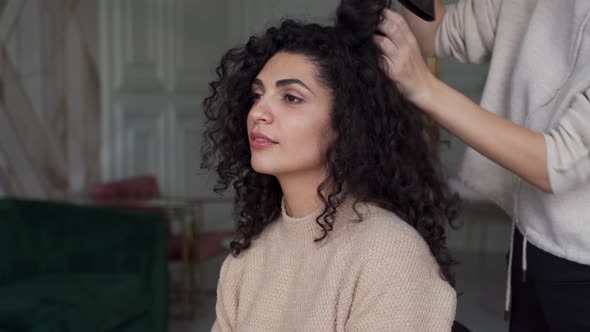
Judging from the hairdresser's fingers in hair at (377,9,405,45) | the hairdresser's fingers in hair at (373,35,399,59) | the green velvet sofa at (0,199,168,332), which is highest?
the hairdresser's fingers in hair at (377,9,405,45)

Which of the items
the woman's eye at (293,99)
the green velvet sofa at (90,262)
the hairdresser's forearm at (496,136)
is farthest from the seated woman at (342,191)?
the green velvet sofa at (90,262)

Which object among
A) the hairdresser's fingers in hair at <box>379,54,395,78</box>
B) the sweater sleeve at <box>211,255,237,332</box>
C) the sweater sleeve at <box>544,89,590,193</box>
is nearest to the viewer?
the sweater sleeve at <box>544,89,590,193</box>

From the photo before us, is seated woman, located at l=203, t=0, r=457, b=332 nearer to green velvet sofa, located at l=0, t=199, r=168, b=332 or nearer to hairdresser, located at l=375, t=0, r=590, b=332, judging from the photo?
hairdresser, located at l=375, t=0, r=590, b=332

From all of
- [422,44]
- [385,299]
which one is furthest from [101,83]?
[385,299]

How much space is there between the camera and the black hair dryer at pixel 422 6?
99 cm

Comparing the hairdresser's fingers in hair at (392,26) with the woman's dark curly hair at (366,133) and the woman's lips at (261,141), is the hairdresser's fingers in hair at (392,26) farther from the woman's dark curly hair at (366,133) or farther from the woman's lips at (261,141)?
the woman's lips at (261,141)

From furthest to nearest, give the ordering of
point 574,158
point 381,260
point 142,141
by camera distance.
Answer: point 142,141
point 381,260
point 574,158

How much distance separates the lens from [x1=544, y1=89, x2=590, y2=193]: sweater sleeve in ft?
3.11

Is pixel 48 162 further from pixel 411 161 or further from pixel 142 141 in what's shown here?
pixel 411 161

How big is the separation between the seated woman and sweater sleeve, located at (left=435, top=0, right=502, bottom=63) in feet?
0.56

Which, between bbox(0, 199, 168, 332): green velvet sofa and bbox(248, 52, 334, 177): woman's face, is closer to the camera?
bbox(248, 52, 334, 177): woman's face

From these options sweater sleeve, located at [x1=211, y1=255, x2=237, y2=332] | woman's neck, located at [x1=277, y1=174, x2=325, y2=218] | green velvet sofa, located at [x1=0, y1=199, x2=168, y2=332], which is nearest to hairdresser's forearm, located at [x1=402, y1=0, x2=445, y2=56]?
woman's neck, located at [x1=277, y1=174, x2=325, y2=218]

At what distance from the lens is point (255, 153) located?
115 centimetres

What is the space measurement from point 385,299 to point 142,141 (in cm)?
323
